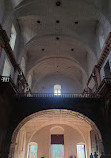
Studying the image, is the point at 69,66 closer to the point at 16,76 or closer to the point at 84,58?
the point at 84,58

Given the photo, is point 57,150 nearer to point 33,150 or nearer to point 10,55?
point 33,150

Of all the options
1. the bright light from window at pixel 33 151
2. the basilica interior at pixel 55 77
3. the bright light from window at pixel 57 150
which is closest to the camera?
the basilica interior at pixel 55 77

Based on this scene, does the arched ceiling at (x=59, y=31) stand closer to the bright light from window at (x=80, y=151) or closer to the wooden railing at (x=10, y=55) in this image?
the wooden railing at (x=10, y=55)

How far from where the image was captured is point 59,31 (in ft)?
46.9

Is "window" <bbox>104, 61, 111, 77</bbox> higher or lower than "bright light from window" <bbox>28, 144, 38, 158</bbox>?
higher

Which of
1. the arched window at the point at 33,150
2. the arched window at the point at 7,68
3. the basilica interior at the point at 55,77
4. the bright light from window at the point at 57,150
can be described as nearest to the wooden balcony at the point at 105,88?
the basilica interior at the point at 55,77

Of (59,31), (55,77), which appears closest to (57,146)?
(55,77)

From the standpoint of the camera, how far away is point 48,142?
58.3 feet

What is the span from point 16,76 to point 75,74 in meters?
8.68

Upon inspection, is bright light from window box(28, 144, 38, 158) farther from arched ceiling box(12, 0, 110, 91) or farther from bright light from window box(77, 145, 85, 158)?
arched ceiling box(12, 0, 110, 91)

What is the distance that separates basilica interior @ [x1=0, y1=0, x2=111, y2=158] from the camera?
10023 millimetres

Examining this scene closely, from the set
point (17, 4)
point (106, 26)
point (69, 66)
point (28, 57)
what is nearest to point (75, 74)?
point (69, 66)

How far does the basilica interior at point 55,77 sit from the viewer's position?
1002 cm

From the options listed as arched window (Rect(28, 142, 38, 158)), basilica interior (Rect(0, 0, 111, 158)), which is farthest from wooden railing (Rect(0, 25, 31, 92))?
arched window (Rect(28, 142, 38, 158))
